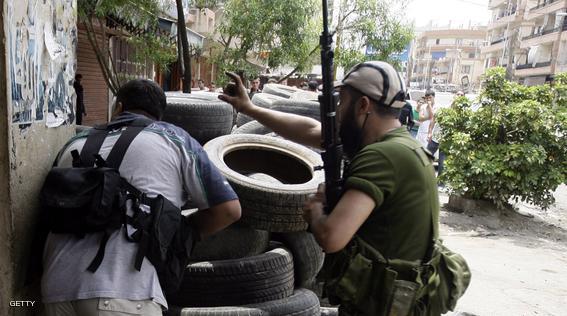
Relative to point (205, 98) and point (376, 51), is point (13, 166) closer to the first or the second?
point (205, 98)

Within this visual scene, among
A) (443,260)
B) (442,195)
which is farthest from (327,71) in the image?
(442,195)

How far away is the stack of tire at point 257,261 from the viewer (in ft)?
10.0

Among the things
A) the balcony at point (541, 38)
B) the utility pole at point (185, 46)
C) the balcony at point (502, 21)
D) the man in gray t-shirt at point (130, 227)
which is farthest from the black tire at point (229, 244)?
the balcony at point (502, 21)

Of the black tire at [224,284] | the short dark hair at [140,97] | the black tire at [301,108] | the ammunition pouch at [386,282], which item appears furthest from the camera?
the black tire at [301,108]

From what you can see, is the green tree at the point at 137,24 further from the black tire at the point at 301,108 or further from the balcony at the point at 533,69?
the balcony at the point at 533,69

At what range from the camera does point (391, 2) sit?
1332 cm

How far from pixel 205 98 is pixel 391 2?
33.2ft

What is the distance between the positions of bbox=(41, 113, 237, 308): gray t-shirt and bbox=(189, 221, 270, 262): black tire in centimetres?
124

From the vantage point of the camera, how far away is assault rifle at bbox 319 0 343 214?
195cm

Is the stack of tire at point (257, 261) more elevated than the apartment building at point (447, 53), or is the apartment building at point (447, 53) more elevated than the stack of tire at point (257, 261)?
the apartment building at point (447, 53)

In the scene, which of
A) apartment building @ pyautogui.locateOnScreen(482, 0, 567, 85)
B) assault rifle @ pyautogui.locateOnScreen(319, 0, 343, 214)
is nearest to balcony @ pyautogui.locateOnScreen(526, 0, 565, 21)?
apartment building @ pyautogui.locateOnScreen(482, 0, 567, 85)

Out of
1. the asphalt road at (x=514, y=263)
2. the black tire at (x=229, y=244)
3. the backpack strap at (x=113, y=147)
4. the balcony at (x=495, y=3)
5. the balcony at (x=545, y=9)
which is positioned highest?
the balcony at (x=495, y=3)

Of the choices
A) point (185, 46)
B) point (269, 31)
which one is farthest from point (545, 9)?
point (185, 46)

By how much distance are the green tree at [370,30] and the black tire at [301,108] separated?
7.76m
